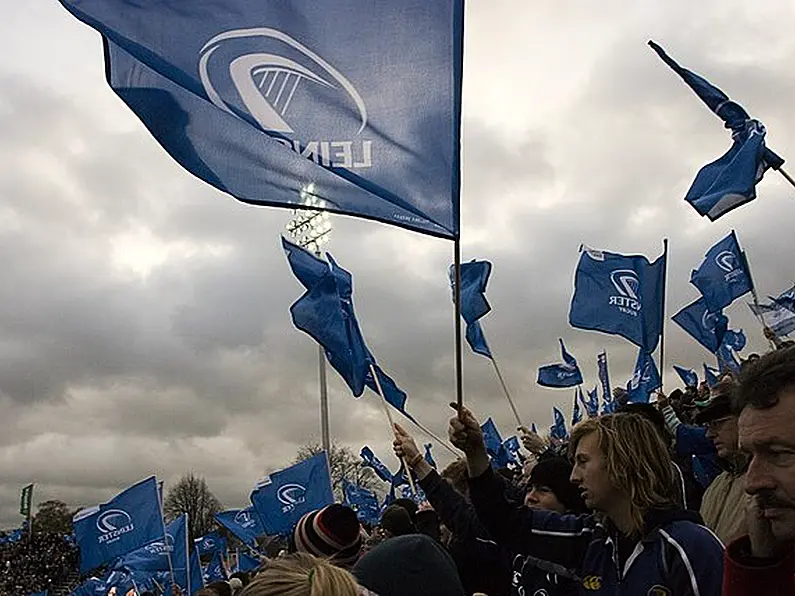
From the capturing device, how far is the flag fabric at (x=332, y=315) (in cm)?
783

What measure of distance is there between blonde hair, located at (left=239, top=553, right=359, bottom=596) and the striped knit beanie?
6.59 feet

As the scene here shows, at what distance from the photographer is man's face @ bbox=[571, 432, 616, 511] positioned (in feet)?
11.4

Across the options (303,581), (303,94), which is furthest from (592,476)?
(303,94)

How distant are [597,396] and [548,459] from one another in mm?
22832

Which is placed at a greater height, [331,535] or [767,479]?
[331,535]

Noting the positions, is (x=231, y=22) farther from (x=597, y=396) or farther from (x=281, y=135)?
(x=597, y=396)

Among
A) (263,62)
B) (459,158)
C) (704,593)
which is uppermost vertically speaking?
(263,62)

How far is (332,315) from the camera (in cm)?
809

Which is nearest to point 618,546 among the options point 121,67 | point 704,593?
point 704,593

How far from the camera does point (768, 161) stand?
9.71 metres

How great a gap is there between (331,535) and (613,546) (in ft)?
5.14

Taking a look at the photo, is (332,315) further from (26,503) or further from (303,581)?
(26,503)

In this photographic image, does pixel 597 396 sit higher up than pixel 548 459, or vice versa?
pixel 597 396

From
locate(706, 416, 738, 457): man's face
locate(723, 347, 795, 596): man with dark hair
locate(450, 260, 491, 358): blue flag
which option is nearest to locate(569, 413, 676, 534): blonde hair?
locate(706, 416, 738, 457): man's face
